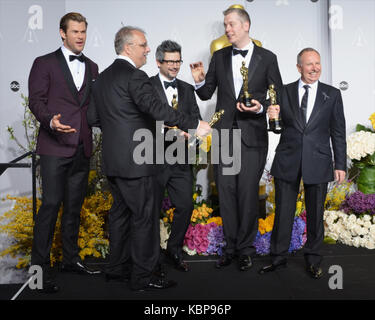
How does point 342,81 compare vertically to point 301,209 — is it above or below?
above

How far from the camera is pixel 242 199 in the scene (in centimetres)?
391

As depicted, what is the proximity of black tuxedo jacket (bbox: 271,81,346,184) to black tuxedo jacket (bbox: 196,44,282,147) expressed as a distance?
21 centimetres

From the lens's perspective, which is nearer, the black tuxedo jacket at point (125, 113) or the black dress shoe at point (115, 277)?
the black tuxedo jacket at point (125, 113)

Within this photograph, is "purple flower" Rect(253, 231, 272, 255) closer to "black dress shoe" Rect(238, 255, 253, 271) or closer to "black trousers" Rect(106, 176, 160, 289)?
"black dress shoe" Rect(238, 255, 253, 271)

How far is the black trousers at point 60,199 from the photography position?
141 inches

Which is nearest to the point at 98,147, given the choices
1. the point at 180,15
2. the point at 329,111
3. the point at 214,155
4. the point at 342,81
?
the point at 214,155

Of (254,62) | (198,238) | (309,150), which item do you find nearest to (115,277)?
(198,238)

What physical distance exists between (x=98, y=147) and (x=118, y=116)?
1.55 m

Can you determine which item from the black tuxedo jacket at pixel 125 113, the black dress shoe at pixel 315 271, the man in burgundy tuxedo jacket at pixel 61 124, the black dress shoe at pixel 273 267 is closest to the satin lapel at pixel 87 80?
the man in burgundy tuxedo jacket at pixel 61 124

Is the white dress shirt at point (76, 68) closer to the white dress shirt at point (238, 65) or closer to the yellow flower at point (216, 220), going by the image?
the white dress shirt at point (238, 65)

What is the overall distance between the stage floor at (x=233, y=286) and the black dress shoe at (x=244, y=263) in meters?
0.04

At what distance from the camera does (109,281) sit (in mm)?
3639
